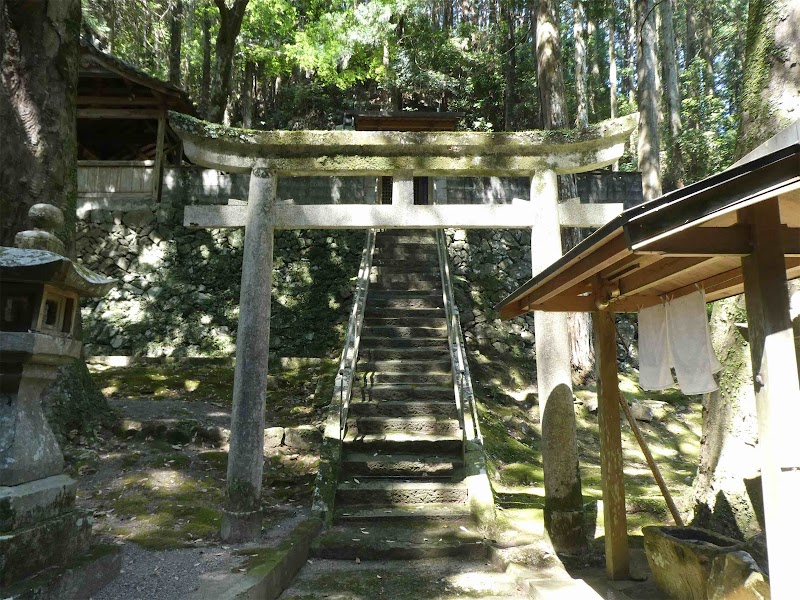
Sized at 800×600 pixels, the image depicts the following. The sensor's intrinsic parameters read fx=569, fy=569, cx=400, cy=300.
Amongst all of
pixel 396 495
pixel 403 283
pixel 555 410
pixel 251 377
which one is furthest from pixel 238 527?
pixel 403 283

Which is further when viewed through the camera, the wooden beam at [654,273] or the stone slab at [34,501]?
the wooden beam at [654,273]

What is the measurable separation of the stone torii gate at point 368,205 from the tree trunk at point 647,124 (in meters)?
8.85

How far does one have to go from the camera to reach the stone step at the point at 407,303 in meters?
10.8

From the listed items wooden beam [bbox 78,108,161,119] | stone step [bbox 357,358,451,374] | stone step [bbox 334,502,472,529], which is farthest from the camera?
wooden beam [bbox 78,108,161,119]

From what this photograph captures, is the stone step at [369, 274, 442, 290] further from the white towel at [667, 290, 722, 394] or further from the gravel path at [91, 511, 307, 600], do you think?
the white towel at [667, 290, 722, 394]

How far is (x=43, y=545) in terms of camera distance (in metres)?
3.60

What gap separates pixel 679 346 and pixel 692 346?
0.41ft

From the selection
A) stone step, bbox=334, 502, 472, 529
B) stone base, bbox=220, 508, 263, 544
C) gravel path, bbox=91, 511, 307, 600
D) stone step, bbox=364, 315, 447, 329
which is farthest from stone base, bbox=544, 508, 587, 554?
stone step, bbox=364, 315, 447, 329

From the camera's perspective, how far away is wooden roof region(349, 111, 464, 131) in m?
16.1

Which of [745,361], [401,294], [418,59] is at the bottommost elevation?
[745,361]

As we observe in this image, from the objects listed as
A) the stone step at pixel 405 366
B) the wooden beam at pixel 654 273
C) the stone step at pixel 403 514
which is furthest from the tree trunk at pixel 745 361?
the stone step at pixel 405 366

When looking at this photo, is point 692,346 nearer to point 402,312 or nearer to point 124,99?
point 402,312

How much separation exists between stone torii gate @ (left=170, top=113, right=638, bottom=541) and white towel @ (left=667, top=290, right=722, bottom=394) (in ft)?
4.06

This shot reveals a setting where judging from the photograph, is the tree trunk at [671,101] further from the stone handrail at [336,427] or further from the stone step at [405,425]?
the stone step at [405,425]
